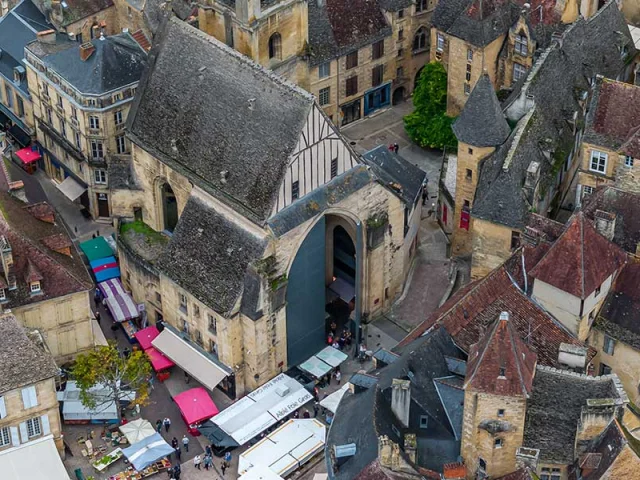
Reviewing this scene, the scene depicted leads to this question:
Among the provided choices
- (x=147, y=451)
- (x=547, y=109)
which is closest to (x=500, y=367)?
(x=147, y=451)

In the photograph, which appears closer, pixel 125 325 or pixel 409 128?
pixel 125 325

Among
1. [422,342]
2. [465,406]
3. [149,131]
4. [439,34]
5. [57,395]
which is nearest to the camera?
[465,406]

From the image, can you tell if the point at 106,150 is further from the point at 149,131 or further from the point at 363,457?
the point at 363,457

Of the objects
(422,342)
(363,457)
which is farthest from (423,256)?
(363,457)

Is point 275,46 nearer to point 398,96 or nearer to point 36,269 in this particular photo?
point 398,96

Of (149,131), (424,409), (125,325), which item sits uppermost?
(149,131)

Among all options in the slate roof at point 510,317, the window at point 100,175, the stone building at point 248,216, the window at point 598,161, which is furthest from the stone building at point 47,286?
the window at point 598,161

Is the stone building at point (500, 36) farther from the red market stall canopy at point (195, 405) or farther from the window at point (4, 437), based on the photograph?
the window at point (4, 437)
